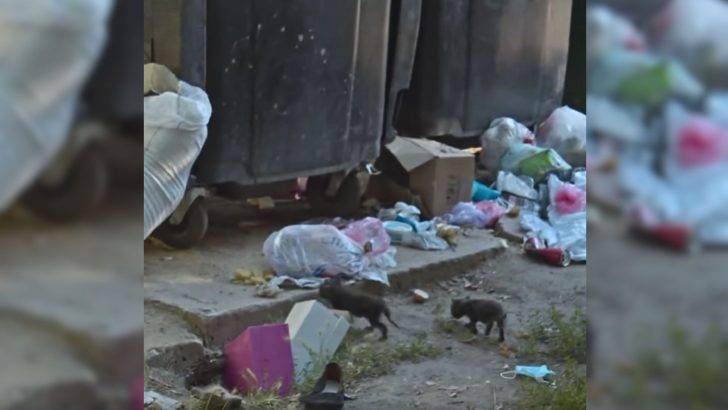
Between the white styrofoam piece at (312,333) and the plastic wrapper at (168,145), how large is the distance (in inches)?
24.7

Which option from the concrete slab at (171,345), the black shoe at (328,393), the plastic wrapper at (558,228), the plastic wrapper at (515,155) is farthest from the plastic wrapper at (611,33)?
the plastic wrapper at (515,155)

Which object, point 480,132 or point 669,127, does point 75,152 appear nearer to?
point 669,127

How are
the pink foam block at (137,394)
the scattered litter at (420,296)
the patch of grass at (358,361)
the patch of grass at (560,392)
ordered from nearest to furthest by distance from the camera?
the pink foam block at (137,394) < the patch of grass at (560,392) < the patch of grass at (358,361) < the scattered litter at (420,296)

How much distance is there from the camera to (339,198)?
5523 millimetres

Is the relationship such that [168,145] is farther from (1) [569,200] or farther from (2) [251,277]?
(1) [569,200]

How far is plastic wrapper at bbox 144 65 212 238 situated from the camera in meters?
3.54

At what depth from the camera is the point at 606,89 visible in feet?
3.83

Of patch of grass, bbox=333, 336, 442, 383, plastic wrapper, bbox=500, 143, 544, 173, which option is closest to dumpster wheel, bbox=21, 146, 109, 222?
patch of grass, bbox=333, 336, 442, 383

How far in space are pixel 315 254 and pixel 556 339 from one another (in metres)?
1.16

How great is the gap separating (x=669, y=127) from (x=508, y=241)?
419 cm

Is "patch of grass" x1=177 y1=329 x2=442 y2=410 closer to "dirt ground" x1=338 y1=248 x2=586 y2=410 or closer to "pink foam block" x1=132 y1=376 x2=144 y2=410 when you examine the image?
"dirt ground" x1=338 y1=248 x2=586 y2=410

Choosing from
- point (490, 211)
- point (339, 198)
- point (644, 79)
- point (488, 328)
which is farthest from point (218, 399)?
point (490, 211)

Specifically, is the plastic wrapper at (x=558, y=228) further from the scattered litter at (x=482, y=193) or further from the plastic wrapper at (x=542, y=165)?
the scattered litter at (x=482, y=193)

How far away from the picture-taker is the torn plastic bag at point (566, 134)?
20.7 feet
